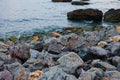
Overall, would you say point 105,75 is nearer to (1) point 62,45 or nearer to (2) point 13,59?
(2) point 13,59

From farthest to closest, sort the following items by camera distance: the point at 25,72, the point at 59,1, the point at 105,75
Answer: the point at 59,1
the point at 25,72
the point at 105,75

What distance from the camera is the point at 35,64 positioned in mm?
6797

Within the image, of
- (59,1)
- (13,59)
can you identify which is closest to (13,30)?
(13,59)

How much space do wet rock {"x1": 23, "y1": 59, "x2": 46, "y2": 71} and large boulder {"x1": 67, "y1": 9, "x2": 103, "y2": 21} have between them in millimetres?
20508

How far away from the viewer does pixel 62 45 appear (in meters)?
8.89

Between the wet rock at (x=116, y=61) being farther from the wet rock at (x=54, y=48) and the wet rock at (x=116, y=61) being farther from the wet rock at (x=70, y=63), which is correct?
the wet rock at (x=54, y=48)

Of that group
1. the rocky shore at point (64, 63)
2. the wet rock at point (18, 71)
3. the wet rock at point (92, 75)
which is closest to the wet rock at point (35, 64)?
the rocky shore at point (64, 63)

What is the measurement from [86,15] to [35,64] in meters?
21.4

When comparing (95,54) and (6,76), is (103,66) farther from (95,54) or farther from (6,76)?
(6,76)

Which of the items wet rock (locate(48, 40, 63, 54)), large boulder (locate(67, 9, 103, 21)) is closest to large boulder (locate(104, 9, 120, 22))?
large boulder (locate(67, 9, 103, 21))

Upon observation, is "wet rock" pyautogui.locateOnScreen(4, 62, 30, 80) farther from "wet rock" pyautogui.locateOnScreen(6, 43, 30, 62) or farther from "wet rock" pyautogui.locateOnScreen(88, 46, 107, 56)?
"wet rock" pyautogui.locateOnScreen(88, 46, 107, 56)

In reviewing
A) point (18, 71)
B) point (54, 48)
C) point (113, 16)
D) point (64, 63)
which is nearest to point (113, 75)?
point (64, 63)

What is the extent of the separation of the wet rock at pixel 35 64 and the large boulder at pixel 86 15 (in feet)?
67.3

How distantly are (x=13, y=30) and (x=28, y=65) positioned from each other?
1500 cm
